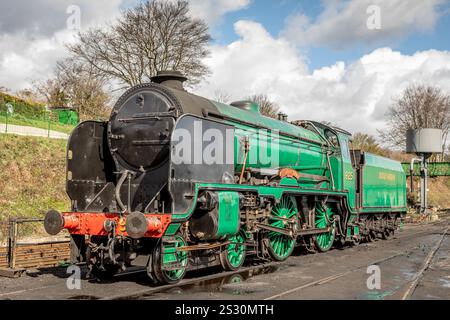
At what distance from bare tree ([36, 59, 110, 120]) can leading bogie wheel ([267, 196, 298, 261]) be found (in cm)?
2509

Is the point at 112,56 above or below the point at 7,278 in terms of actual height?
above

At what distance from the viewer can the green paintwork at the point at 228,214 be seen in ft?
28.7

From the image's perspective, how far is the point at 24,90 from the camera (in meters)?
42.8

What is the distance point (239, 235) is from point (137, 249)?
2.43m

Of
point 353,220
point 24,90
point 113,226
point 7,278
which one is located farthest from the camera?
point 24,90

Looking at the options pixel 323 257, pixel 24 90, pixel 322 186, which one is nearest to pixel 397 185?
pixel 322 186

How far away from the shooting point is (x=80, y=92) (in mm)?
38781

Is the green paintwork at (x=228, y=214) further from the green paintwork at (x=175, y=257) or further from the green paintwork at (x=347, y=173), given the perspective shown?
the green paintwork at (x=347, y=173)

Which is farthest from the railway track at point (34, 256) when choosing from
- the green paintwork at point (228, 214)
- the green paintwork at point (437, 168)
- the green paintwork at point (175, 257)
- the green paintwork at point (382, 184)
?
the green paintwork at point (437, 168)

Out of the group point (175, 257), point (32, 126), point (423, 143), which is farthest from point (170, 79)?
point (423, 143)

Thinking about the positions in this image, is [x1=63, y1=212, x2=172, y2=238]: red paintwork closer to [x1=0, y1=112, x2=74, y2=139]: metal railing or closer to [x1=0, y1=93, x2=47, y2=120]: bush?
[x1=0, y1=112, x2=74, y2=139]: metal railing

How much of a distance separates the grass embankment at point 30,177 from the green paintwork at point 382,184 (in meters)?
11.2

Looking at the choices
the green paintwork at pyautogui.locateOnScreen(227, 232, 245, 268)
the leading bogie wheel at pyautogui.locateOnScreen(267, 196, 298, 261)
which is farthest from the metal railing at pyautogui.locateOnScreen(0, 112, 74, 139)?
the green paintwork at pyautogui.locateOnScreen(227, 232, 245, 268)
